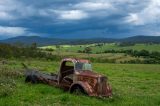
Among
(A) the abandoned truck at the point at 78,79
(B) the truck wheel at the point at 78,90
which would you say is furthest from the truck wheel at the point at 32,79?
(B) the truck wheel at the point at 78,90

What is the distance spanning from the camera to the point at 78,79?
2292 cm

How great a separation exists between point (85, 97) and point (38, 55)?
77.9 metres

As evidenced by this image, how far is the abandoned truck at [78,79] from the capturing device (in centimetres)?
2186

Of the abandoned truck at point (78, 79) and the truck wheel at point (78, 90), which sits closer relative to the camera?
the abandoned truck at point (78, 79)

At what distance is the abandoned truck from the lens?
2186cm

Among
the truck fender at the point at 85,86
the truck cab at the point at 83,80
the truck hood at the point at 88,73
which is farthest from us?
the truck hood at the point at 88,73

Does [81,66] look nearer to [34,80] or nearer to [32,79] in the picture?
[34,80]

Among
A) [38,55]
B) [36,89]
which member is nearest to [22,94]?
[36,89]

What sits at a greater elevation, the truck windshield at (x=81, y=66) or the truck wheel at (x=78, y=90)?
the truck windshield at (x=81, y=66)

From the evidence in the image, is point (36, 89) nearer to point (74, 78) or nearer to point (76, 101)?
point (74, 78)

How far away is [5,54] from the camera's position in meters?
90.5

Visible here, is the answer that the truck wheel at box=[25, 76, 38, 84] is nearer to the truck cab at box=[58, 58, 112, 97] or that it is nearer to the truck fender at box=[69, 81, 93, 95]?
the truck cab at box=[58, 58, 112, 97]

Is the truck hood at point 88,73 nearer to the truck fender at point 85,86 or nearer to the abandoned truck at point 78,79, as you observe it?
the abandoned truck at point 78,79

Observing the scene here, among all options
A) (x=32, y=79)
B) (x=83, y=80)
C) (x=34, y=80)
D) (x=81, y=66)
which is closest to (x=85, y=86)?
(x=83, y=80)
